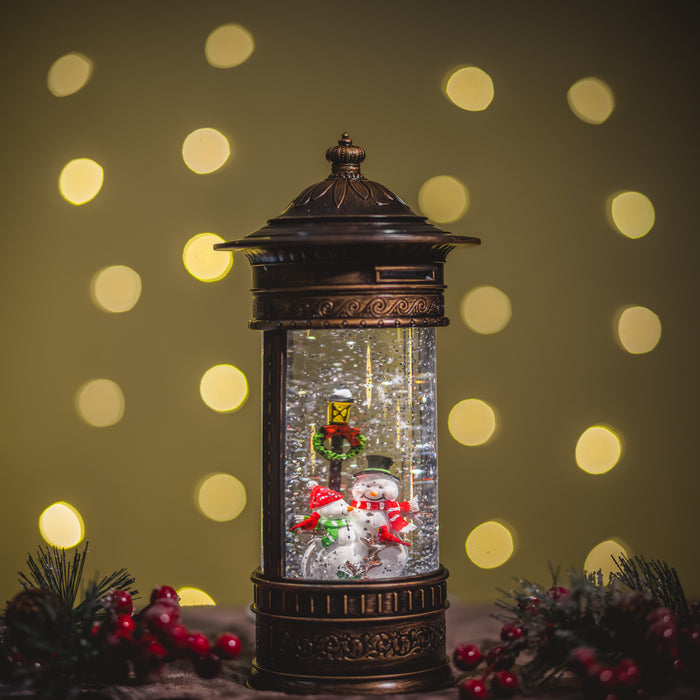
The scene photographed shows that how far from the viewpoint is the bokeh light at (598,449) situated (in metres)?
2.37

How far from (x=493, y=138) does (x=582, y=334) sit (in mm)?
433

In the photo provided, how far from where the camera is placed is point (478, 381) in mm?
2369

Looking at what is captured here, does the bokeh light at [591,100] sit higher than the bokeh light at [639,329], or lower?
higher

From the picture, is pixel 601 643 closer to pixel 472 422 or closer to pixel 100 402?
pixel 472 422

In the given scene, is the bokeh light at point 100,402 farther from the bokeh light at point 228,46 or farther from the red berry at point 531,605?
the red berry at point 531,605

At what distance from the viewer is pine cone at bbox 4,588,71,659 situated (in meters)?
1.58

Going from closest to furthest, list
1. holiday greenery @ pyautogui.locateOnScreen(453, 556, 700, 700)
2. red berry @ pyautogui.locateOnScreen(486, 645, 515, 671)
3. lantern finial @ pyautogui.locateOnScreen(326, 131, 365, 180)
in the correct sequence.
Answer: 1. holiday greenery @ pyautogui.locateOnScreen(453, 556, 700, 700)
2. red berry @ pyautogui.locateOnScreen(486, 645, 515, 671)
3. lantern finial @ pyautogui.locateOnScreen(326, 131, 365, 180)

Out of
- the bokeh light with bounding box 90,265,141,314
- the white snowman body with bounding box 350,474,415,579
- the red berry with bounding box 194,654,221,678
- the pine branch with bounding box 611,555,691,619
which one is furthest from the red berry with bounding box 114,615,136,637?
the bokeh light with bounding box 90,265,141,314

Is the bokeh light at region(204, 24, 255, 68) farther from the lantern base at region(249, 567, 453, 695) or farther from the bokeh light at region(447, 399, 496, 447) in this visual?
the lantern base at region(249, 567, 453, 695)

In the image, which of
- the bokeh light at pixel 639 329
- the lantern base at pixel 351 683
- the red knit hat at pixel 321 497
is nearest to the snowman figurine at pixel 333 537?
the red knit hat at pixel 321 497

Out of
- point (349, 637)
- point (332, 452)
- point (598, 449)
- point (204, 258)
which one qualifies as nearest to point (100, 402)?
point (204, 258)

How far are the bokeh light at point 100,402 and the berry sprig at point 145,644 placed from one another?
72 centimetres

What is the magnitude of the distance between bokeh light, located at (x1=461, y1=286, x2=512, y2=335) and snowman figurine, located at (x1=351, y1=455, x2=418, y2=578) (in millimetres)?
676

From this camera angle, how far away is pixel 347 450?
1754 millimetres
